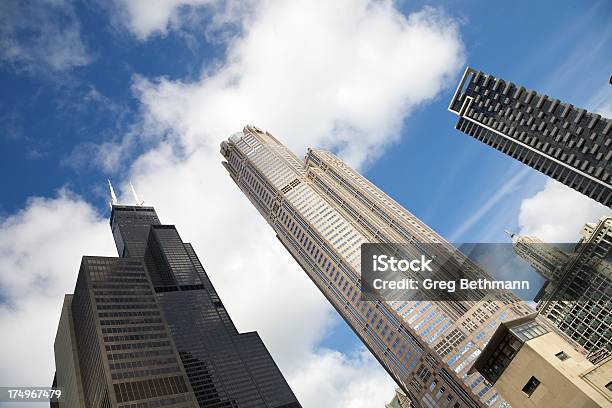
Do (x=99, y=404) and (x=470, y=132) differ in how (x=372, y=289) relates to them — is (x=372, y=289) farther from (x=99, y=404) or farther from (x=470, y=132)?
(x=99, y=404)

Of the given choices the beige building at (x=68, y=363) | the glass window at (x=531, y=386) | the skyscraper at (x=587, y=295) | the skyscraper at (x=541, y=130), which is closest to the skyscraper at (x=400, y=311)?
the skyscraper at (x=587, y=295)

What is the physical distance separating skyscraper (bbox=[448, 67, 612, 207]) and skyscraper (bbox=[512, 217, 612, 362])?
77.5ft

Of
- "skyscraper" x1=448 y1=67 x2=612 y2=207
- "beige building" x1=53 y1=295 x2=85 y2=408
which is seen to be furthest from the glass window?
"beige building" x1=53 y1=295 x2=85 y2=408

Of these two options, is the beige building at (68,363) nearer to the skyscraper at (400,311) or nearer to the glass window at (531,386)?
the skyscraper at (400,311)

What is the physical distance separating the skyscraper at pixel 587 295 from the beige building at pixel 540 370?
107 meters

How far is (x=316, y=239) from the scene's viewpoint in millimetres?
178750

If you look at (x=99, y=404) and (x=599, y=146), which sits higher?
(x=99, y=404)

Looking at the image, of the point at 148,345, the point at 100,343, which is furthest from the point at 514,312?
the point at 100,343

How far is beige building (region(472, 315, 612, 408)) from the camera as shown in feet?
123

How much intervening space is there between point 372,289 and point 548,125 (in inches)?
2971

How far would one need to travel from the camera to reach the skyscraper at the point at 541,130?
420 feet

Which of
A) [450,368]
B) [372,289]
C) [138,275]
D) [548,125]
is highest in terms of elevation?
[138,275]

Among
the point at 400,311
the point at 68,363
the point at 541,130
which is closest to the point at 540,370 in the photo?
the point at 400,311

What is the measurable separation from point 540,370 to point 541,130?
11642cm
